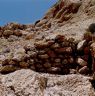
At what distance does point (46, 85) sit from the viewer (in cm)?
1272

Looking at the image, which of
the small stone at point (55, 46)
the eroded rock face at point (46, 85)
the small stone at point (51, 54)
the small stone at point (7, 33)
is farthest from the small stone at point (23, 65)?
the small stone at point (7, 33)

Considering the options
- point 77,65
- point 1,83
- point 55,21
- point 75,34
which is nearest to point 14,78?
point 1,83

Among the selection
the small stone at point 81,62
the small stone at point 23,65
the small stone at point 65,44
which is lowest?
the small stone at point 81,62

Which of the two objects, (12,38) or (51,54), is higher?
(12,38)

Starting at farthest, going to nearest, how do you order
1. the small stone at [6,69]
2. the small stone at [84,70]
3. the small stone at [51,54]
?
the small stone at [51,54] < the small stone at [6,69] < the small stone at [84,70]

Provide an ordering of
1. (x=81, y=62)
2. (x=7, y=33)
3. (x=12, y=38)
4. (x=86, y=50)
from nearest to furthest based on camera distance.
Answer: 1. (x=81, y=62)
2. (x=86, y=50)
3. (x=12, y=38)
4. (x=7, y=33)

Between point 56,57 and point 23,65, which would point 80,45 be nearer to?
point 56,57

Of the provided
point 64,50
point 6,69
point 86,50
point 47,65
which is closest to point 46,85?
point 6,69

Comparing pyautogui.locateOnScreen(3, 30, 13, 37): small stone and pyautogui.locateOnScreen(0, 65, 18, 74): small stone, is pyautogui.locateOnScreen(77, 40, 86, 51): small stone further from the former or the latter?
pyautogui.locateOnScreen(3, 30, 13, 37): small stone

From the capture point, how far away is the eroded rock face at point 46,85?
39.9ft

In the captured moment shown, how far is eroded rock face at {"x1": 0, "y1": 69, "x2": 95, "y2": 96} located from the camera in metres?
12.2

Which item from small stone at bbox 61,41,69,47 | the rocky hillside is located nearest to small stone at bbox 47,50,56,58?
the rocky hillside

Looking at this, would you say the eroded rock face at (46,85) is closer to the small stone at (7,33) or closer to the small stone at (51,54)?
the small stone at (51,54)

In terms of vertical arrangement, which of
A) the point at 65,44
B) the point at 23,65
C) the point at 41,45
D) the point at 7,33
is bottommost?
the point at 23,65
